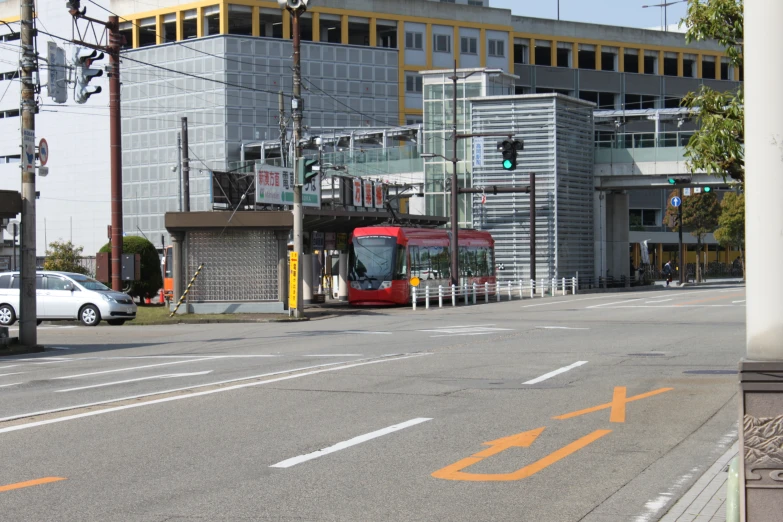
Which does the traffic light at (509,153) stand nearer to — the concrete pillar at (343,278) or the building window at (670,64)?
the concrete pillar at (343,278)

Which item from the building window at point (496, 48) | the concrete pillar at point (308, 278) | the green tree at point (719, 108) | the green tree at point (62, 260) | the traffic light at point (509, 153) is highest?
the building window at point (496, 48)

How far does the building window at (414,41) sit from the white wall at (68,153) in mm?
23386

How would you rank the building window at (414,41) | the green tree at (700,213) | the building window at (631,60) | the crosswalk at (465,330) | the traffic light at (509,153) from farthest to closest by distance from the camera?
the building window at (631,60) < the green tree at (700,213) < the building window at (414,41) < the traffic light at (509,153) < the crosswalk at (465,330)

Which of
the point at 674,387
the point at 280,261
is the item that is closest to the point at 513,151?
the point at 280,261

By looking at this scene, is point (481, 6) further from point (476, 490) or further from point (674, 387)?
point (476, 490)

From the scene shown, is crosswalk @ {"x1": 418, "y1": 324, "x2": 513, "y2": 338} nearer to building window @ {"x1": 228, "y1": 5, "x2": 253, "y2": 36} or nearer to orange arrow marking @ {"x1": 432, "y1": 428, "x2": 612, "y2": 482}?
orange arrow marking @ {"x1": 432, "y1": 428, "x2": 612, "y2": 482}

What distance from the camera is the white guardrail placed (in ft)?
140

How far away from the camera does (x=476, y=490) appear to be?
7648mm

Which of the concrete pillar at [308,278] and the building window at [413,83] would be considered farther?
the building window at [413,83]

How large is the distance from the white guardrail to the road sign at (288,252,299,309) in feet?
23.6

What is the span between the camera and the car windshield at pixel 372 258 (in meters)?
41.2

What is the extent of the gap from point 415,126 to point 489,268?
15850mm

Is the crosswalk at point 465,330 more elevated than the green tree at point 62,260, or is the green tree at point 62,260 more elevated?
the green tree at point 62,260

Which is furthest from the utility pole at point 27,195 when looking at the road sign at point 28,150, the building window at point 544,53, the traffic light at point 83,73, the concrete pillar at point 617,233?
the building window at point 544,53
